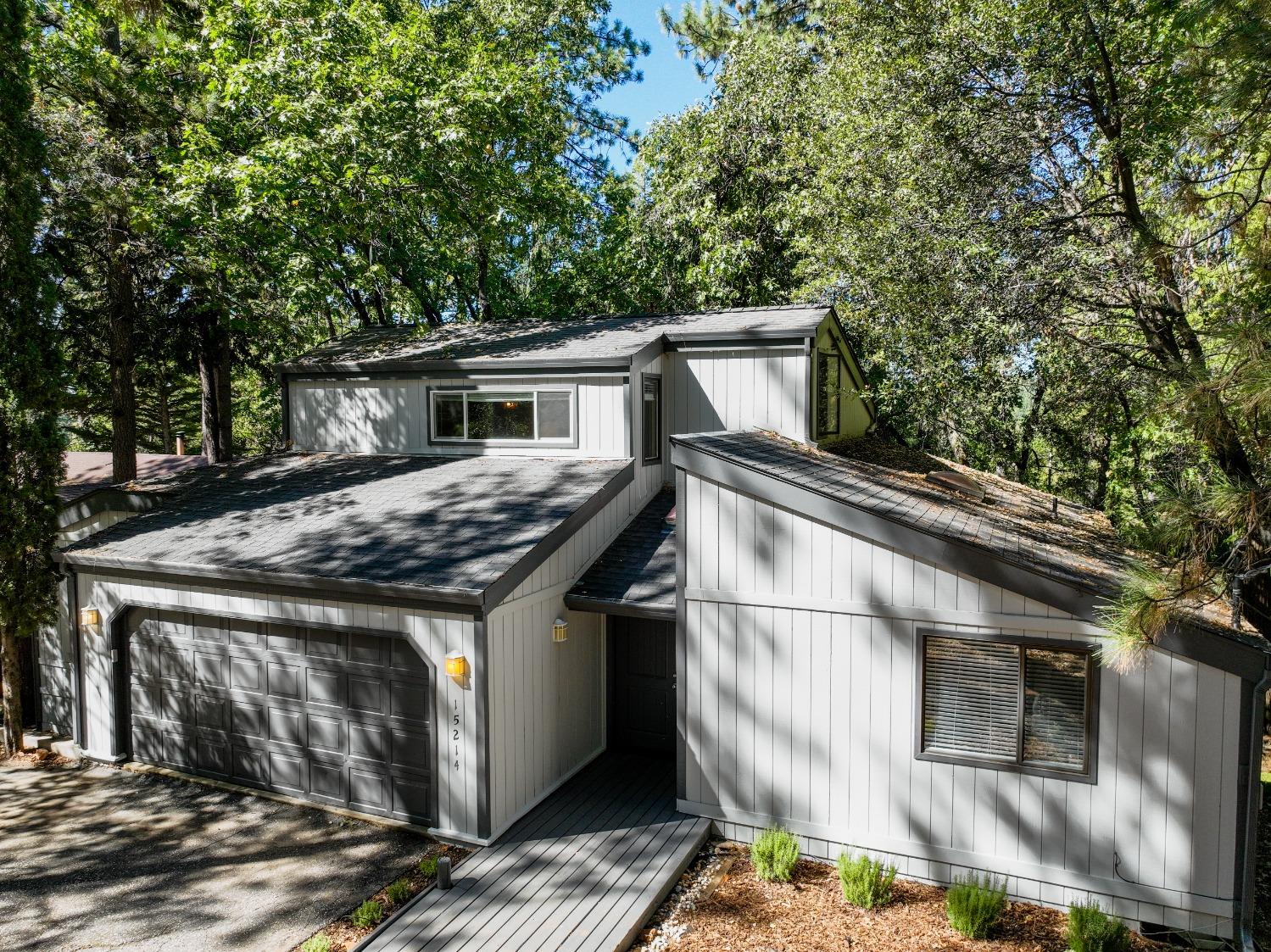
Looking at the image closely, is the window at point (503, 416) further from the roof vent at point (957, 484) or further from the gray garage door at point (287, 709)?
the roof vent at point (957, 484)

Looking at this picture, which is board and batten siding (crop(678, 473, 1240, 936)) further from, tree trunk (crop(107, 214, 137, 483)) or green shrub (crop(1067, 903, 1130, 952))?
tree trunk (crop(107, 214, 137, 483))

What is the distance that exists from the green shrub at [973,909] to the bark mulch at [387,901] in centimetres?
432

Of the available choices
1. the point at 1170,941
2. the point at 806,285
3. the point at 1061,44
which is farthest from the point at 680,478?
the point at 806,285

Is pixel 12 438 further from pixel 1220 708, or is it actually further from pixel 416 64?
pixel 1220 708

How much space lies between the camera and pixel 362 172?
46.0ft

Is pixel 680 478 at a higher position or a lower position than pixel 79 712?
higher

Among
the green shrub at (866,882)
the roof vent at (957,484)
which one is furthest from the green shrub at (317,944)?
the roof vent at (957,484)

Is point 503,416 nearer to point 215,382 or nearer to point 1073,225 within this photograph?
point 1073,225

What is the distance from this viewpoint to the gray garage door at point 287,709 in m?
7.69

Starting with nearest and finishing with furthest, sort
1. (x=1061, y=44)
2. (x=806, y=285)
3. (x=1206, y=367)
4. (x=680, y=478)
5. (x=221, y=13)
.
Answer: (x=1206, y=367) < (x=680, y=478) < (x=1061, y=44) < (x=221, y=13) < (x=806, y=285)

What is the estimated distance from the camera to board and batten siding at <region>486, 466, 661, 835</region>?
290 inches

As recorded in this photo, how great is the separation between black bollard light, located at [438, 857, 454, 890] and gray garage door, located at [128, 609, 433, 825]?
1142 millimetres

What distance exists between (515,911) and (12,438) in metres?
8.76

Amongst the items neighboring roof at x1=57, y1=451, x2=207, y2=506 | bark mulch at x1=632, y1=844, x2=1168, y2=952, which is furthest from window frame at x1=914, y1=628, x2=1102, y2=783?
neighboring roof at x1=57, y1=451, x2=207, y2=506
